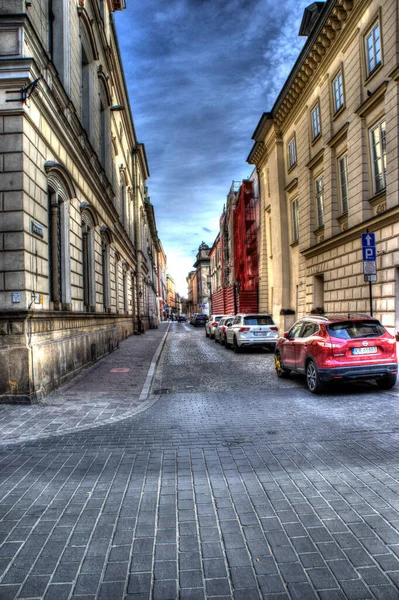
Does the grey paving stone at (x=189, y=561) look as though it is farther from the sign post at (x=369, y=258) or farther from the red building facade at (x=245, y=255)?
the red building facade at (x=245, y=255)

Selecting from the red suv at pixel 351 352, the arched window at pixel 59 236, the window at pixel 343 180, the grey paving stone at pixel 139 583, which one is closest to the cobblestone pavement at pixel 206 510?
the grey paving stone at pixel 139 583

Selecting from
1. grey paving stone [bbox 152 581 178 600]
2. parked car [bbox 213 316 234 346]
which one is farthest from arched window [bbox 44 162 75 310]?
parked car [bbox 213 316 234 346]

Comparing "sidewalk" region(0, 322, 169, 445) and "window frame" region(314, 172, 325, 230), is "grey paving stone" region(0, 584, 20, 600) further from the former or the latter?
"window frame" region(314, 172, 325, 230)

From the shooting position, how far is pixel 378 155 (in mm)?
13750

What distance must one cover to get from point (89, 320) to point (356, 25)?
13.6m

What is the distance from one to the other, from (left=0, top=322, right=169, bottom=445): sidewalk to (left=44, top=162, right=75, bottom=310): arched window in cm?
217

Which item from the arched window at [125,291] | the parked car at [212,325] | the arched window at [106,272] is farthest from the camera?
the parked car at [212,325]

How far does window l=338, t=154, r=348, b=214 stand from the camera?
1611 centimetres

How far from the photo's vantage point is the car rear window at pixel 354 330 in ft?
28.1

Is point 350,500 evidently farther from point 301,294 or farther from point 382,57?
point 301,294

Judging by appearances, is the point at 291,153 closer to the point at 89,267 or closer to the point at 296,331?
the point at 89,267

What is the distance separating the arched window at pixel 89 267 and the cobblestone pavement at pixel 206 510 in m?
8.87

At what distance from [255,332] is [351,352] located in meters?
9.14

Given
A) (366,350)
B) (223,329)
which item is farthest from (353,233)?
(223,329)
